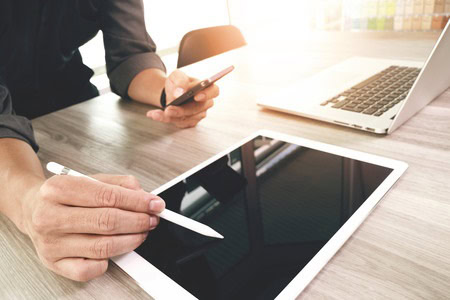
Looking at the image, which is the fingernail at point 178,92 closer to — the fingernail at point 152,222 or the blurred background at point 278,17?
the fingernail at point 152,222

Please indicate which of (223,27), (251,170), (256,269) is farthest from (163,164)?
(223,27)

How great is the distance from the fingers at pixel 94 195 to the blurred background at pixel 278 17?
130 cm

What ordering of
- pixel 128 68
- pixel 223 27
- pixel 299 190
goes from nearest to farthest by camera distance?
pixel 299 190 < pixel 128 68 < pixel 223 27

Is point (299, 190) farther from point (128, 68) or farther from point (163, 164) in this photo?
point (128, 68)

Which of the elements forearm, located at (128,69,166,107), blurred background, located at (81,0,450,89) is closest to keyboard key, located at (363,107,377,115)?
forearm, located at (128,69,166,107)

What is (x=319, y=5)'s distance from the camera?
345cm

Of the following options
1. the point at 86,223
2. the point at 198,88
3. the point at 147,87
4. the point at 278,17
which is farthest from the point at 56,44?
the point at 278,17

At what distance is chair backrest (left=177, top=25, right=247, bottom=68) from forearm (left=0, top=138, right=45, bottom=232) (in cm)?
103

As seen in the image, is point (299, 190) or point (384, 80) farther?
point (384, 80)

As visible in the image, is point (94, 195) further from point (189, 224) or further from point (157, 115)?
point (157, 115)

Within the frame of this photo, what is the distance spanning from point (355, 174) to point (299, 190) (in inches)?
3.2

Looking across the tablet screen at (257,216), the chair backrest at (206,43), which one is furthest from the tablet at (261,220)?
the chair backrest at (206,43)

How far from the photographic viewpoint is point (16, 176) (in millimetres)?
535

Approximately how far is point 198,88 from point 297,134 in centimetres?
22
